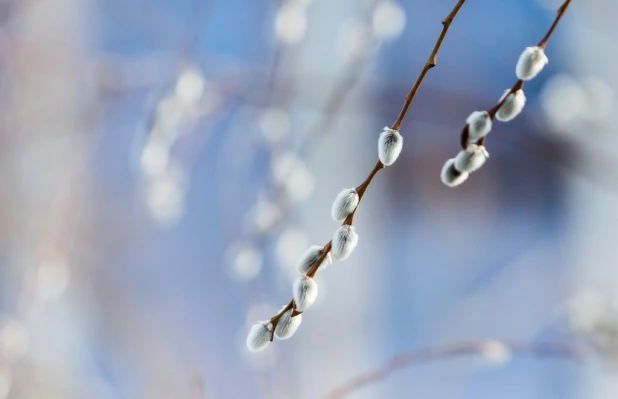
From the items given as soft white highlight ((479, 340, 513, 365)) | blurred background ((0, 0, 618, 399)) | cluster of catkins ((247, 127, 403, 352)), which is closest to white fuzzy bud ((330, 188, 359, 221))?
cluster of catkins ((247, 127, 403, 352))

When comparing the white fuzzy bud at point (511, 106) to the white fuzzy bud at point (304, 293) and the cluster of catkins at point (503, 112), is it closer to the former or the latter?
the cluster of catkins at point (503, 112)

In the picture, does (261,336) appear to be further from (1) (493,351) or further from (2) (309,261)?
(1) (493,351)

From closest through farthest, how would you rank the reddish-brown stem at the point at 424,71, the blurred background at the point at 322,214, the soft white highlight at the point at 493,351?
the reddish-brown stem at the point at 424,71
the soft white highlight at the point at 493,351
the blurred background at the point at 322,214

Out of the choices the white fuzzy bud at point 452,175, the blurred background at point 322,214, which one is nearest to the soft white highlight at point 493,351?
the white fuzzy bud at point 452,175

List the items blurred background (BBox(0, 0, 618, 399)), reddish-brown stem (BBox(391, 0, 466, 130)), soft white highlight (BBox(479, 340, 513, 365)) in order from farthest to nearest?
blurred background (BBox(0, 0, 618, 399)), soft white highlight (BBox(479, 340, 513, 365)), reddish-brown stem (BBox(391, 0, 466, 130))

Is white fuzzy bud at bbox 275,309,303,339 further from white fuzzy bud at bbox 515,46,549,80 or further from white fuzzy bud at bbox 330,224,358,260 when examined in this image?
white fuzzy bud at bbox 515,46,549,80

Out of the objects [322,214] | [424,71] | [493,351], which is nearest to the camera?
[424,71]

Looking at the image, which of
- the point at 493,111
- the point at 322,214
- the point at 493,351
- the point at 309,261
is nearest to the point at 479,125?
the point at 493,111
